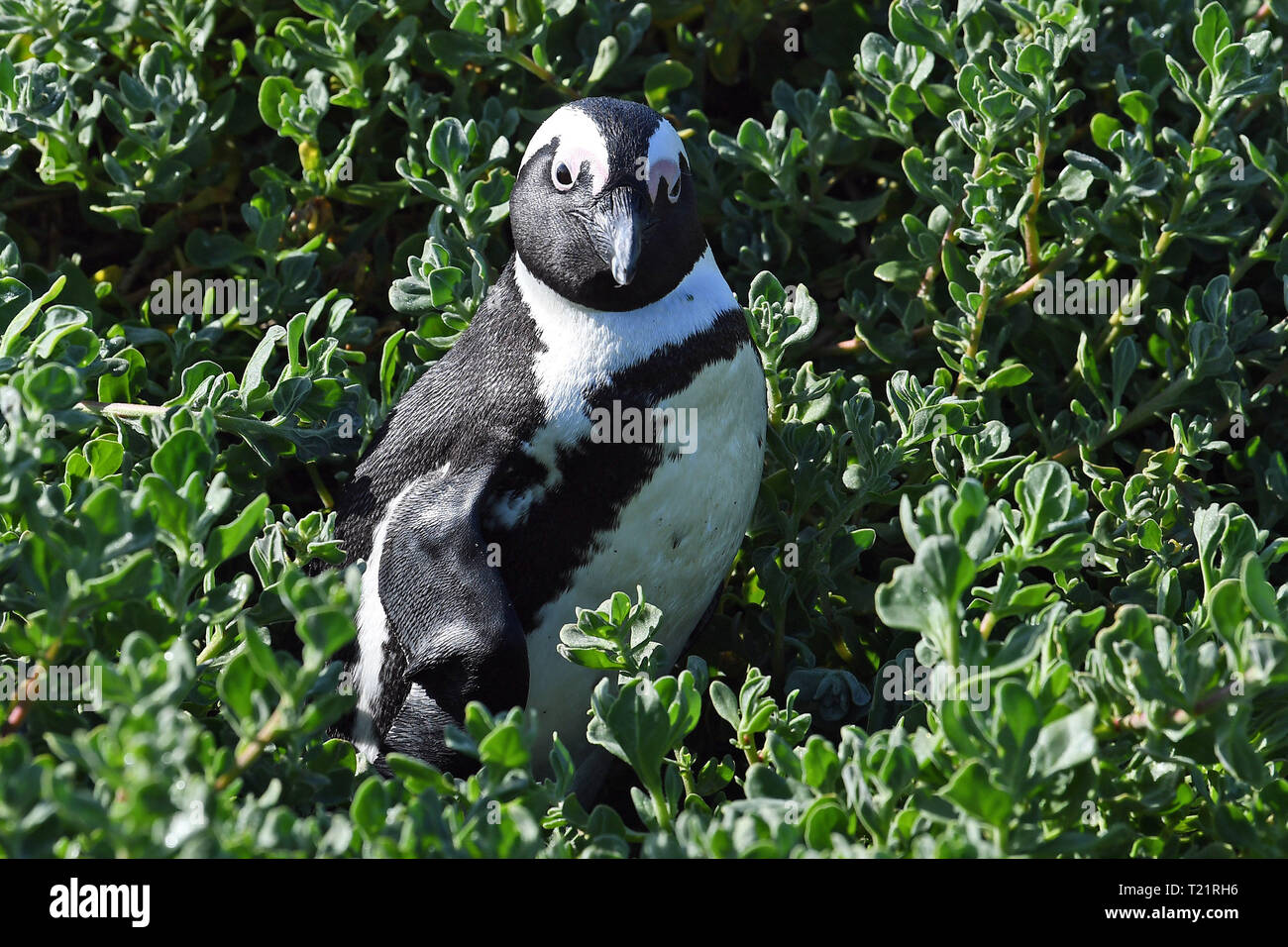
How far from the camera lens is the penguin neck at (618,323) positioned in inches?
59.0

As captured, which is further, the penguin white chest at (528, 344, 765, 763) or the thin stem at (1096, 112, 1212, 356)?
the thin stem at (1096, 112, 1212, 356)

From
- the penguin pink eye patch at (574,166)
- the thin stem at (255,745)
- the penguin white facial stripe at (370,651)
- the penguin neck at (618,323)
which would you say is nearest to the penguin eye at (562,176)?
the penguin pink eye patch at (574,166)

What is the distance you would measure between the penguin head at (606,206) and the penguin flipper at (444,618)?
0.80 feet

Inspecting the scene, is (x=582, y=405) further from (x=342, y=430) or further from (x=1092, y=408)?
(x=1092, y=408)

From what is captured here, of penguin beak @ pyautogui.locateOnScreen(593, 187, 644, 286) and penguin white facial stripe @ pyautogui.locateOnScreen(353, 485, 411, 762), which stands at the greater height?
penguin beak @ pyautogui.locateOnScreen(593, 187, 644, 286)

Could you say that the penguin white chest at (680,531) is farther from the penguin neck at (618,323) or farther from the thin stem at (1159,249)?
the thin stem at (1159,249)

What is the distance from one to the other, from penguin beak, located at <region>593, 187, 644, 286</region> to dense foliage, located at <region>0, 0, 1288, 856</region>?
0.99ft

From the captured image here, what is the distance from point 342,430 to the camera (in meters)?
1.69

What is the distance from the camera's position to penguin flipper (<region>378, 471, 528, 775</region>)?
1392 millimetres

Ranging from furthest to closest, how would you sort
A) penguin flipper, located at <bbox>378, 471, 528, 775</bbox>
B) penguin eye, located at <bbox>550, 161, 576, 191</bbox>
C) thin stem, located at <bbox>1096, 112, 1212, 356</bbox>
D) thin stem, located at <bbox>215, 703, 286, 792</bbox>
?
thin stem, located at <bbox>1096, 112, 1212, 356</bbox>
penguin eye, located at <bbox>550, 161, 576, 191</bbox>
penguin flipper, located at <bbox>378, 471, 528, 775</bbox>
thin stem, located at <bbox>215, 703, 286, 792</bbox>

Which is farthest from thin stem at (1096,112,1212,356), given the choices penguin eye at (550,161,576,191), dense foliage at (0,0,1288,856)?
penguin eye at (550,161,576,191)

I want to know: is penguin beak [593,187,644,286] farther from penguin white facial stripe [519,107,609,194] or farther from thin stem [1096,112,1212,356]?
thin stem [1096,112,1212,356]

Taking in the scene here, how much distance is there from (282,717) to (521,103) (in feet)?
4.22
